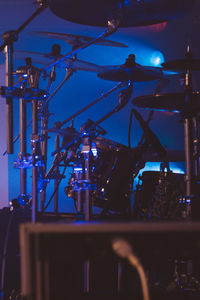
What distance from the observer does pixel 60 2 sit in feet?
7.73

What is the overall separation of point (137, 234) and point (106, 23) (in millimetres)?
1896

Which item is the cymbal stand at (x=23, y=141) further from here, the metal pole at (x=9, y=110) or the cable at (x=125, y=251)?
the cable at (x=125, y=251)

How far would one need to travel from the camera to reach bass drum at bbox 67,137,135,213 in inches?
125

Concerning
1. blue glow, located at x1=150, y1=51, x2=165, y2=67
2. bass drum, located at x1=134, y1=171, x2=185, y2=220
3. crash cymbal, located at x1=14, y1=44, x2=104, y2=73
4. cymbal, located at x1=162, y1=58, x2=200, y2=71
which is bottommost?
bass drum, located at x1=134, y1=171, x2=185, y2=220

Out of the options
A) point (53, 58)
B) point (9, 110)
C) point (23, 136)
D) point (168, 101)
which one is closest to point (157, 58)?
point (53, 58)

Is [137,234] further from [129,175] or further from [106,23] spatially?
[129,175]

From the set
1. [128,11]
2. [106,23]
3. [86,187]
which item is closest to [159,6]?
[128,11]

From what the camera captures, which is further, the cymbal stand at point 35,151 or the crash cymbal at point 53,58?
the crash cymbal at point 53,58

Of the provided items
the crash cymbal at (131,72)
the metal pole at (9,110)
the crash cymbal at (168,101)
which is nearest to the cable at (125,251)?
the metal pole at (9,110)

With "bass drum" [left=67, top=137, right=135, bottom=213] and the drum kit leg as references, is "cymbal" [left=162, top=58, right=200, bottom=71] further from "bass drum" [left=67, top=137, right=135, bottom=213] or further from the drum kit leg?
"bass drum" [left=67, top=137, right=135, bottom=213]

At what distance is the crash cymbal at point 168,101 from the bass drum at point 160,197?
1.65 ft

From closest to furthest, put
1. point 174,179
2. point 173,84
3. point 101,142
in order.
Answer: point 174,179
point 101,142
point 173,84

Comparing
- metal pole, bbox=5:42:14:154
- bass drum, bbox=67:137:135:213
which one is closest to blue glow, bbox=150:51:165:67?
bass drum, bbox=67:137:135:213

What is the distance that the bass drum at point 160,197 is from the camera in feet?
9.65
